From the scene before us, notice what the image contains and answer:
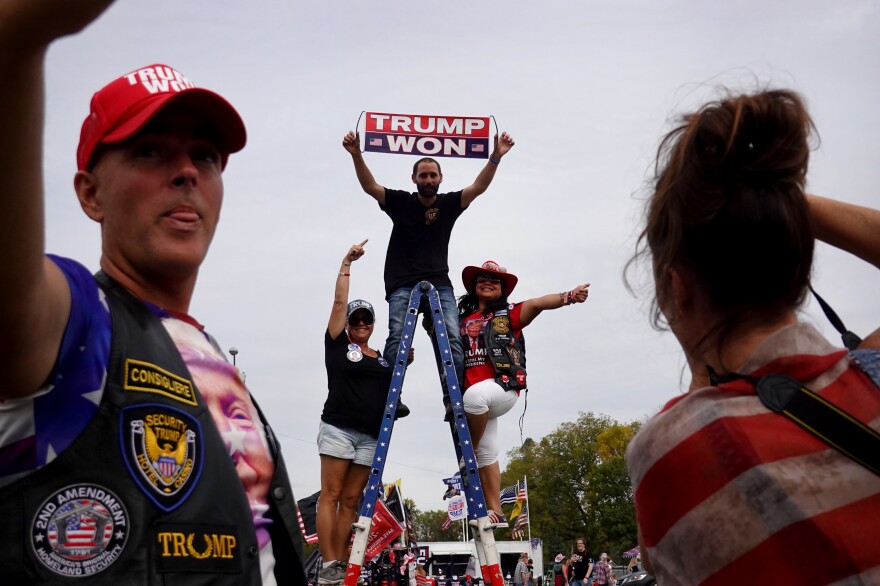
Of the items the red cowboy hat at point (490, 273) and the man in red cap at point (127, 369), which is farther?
the red cowboy hat at point (490, 273)

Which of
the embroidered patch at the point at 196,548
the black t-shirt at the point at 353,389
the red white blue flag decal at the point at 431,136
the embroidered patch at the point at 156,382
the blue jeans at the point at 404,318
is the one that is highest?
the red white blue flag decal at the point at 431,136

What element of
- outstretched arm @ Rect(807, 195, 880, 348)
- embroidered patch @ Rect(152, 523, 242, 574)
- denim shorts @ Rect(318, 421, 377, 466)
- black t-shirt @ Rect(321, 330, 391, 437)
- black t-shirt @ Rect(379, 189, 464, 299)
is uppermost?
black t-shirt @ Rect(379, 189, 464, 299)

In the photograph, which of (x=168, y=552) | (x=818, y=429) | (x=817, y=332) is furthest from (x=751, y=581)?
(x=168, y=552)

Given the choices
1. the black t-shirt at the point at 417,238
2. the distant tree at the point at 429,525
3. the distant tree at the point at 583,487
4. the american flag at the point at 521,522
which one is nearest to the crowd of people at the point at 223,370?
the black t-shirt at the point at 417,238

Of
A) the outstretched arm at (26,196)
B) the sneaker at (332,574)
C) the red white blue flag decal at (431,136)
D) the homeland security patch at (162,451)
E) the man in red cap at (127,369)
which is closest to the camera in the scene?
the outstretched arm at (26,196)

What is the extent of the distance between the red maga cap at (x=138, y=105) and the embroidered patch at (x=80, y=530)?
832 millimetres

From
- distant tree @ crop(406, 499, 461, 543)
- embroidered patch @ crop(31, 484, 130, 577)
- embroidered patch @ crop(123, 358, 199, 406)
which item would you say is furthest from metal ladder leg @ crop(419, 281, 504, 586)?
distant tree @ crop(406, 499, 461, 543)

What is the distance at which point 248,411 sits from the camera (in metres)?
2.24

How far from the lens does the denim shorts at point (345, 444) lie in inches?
314

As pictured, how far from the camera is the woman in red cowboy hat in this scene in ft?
26.4

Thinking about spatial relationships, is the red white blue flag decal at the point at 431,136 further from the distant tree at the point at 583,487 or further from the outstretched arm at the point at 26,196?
the distant tree at the point at 583,487

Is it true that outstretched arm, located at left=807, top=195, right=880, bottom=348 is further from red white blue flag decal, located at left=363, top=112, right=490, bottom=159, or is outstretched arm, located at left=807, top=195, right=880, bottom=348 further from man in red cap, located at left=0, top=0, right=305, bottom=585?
red white blue flag decal, located at left=363, top=112, right=490, bottom=159

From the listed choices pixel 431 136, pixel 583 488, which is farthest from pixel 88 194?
pixel 583 488

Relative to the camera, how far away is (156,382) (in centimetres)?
185
